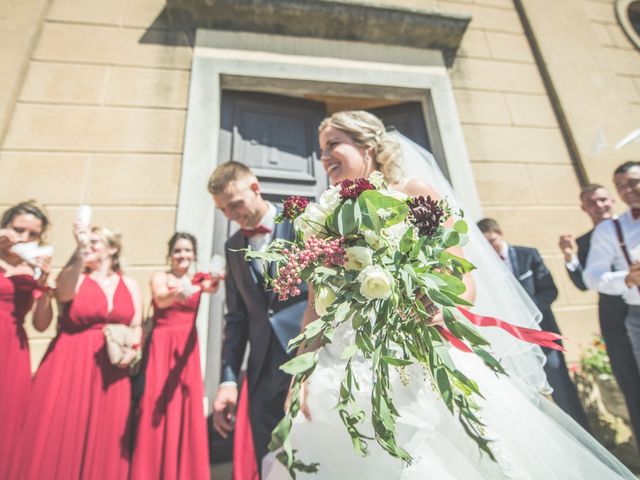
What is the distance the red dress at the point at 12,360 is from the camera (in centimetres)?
181

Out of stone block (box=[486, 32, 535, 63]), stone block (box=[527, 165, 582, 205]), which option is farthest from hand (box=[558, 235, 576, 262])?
stone block (box=[486, 32, 535, 63])

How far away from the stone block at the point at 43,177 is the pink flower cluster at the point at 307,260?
2906mm

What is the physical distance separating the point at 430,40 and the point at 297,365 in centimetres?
458

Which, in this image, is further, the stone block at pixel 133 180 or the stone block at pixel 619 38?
the stone block at pixel 619 38

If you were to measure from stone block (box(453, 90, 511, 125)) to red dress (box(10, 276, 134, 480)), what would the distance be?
4.17 m

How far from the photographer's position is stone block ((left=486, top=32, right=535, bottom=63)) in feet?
14.3

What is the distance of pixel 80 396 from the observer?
196 centimetres

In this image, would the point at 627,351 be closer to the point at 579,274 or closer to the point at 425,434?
the point at 579,274

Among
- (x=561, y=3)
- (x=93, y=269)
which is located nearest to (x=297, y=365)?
(x=93, y=269)

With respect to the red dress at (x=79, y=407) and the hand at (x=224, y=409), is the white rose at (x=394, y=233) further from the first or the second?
the red dress at (x=79, y=407)

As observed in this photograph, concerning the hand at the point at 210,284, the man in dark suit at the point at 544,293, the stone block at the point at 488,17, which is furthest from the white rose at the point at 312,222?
the stone block at the point at 488,17

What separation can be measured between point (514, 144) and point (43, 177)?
497 cm

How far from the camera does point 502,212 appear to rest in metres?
3.62

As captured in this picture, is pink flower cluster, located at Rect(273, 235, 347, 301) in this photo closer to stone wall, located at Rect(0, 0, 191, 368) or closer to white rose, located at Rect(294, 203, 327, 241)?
white rose, located at Rect(294, 203, 327, 241)
